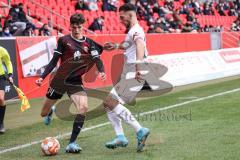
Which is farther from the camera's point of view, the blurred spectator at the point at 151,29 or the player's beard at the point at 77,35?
the blurred spectator at the point at 151,29

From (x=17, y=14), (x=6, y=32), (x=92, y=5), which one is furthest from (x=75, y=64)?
(x=92, y=5)

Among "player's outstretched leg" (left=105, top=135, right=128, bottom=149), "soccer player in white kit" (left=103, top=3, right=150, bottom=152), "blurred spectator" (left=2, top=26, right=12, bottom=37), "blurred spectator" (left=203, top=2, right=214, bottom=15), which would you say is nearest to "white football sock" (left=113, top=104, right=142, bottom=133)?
"soccer player in white kit" (left=103, top=3, right=150, bottom=152)

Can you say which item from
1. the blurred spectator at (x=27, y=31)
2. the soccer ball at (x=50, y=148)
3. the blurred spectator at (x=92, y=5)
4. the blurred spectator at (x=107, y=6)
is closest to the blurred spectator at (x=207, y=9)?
the blurred spectator at (x=107, y=6)

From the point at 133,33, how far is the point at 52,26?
13.8 metres

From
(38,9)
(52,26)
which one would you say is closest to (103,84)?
(52,26)

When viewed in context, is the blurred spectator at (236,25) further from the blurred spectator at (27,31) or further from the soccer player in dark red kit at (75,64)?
the soccer player in dark red kit at (75,64)

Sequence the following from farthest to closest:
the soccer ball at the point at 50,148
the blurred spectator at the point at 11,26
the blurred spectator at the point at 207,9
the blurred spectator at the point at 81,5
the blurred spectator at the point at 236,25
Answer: the blurred spectator at the point at 207,9 → the blurred spectator at the point at 236,25 → the blurred spectator at the point at 81,5 → the blurred spectator at the point at 11,26 → the soccer ball at the point at 50,148

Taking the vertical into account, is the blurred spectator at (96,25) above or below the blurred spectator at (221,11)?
above

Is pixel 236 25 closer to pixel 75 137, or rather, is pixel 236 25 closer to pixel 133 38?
pixel 133 38

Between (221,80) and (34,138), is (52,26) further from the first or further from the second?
(34,138)

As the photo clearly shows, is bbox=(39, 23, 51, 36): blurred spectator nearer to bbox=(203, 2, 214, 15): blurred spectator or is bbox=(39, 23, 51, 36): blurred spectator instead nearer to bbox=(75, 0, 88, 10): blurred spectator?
bbox=(75, 0, 88, 10): blurred spectator

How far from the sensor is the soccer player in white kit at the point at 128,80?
23.5 feet

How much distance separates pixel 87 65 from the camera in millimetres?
8180

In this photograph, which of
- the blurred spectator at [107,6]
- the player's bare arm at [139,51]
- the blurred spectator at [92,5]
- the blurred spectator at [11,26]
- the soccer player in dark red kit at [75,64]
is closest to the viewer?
the player's bare arm at [139,51]
